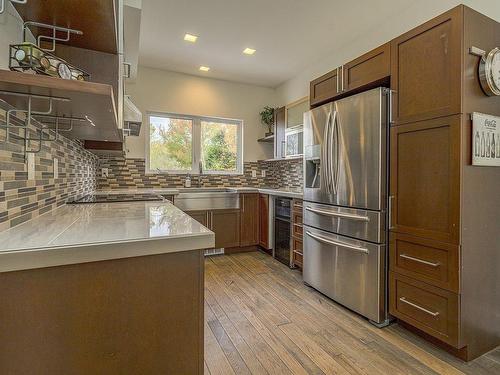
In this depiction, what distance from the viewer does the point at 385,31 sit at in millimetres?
2721

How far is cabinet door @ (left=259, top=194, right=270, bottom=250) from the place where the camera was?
3824 mm

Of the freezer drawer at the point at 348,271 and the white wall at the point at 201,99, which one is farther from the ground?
the white wall at the point at 201,99

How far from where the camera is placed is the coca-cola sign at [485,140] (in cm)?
160

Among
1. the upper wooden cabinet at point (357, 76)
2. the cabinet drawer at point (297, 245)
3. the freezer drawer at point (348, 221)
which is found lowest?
the cabinet drawer at point (297, 245)

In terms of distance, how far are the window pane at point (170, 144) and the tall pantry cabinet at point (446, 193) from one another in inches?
121

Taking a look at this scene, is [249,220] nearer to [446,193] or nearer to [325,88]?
[325,88]

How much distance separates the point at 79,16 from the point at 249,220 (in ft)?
10.6

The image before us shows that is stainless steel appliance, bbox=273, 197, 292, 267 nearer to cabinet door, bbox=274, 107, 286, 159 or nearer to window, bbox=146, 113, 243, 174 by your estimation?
cabinet door, bbox=274, 107, 286, 159

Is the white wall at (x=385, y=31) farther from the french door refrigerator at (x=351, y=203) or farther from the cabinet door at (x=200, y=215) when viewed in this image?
the cabinet door at (x=200, y=215)

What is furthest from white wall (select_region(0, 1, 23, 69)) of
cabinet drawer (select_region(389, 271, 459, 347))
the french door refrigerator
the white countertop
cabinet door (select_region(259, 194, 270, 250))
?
cabinet door (select_region(259, 194, 270, 250))

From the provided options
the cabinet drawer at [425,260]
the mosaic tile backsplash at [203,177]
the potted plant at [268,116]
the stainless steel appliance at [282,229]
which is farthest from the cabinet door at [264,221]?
the cabinet drawer at [425,260]

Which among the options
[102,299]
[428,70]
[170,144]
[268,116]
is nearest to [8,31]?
[102,299]

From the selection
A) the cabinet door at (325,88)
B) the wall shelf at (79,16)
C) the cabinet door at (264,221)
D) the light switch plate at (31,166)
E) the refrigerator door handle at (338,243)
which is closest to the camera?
the wall shelf at (79,16)

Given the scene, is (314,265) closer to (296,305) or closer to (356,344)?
(296,305)
